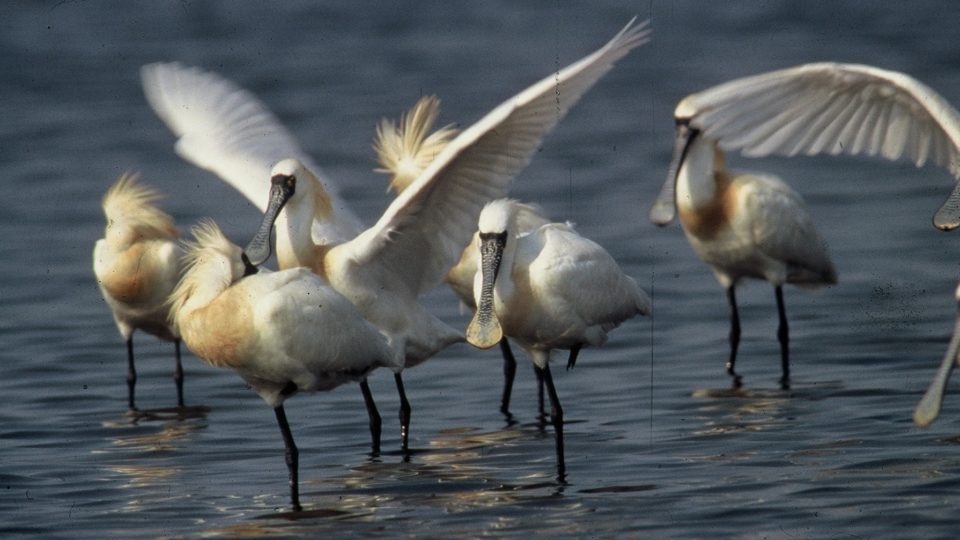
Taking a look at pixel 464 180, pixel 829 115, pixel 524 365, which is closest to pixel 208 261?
pixel 464 180

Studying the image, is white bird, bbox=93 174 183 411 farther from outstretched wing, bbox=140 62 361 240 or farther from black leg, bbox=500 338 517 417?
black leg, bbox=500 338 517 417

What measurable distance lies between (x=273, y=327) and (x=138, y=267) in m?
2.94

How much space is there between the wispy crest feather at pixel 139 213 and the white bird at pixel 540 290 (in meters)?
2.68

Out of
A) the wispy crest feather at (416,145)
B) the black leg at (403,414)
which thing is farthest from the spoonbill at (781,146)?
the black leg at (403,414)

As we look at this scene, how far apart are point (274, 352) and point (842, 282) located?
5862 mm

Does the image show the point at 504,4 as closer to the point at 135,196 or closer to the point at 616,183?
the point at 616,183

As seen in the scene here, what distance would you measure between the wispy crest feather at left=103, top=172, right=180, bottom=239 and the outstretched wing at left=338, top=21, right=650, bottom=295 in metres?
2.20

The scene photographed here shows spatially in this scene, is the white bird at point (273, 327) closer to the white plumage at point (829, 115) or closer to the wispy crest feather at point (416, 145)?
the wispy crest feather at point (416, 145)

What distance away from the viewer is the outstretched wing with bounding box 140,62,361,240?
410 inches

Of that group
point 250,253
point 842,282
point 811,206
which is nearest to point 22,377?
point 250,253

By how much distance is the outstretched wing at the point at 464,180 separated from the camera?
7.96 meters

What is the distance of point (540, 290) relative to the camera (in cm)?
844

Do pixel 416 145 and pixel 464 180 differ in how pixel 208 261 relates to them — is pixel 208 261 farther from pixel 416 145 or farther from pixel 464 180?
pixel 416 145

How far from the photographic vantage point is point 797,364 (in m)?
10.5
